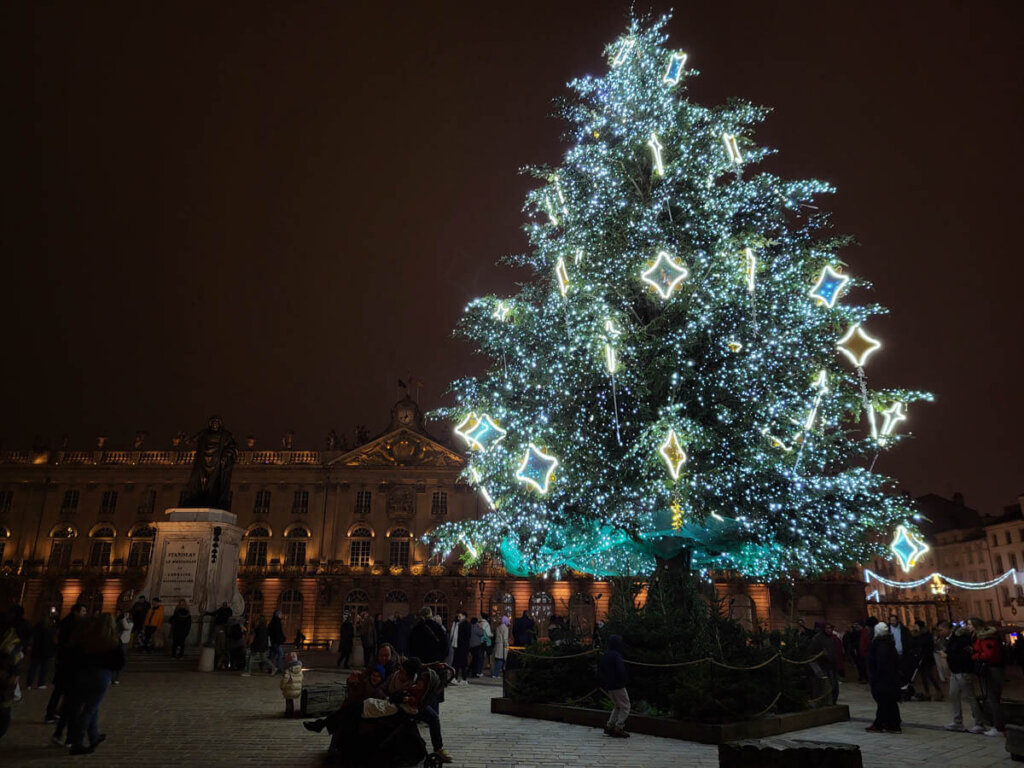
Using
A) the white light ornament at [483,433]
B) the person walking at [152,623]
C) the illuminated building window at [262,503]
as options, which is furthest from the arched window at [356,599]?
the white light ornament at [483,433]

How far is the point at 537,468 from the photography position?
1015cm

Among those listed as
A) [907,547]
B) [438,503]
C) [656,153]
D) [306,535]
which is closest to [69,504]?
[306,535]

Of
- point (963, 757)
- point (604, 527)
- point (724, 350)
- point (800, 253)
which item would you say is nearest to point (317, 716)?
point (604, 527)

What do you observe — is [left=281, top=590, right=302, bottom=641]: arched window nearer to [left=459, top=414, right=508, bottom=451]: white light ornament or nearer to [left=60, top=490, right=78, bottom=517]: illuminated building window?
[left=60, top=490, right=78, bottom=517]: illuminated building window

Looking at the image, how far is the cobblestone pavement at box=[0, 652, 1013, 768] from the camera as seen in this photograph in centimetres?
643

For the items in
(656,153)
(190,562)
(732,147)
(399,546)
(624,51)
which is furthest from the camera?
(399,546)

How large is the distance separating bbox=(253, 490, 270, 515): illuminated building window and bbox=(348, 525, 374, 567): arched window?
5833 mm

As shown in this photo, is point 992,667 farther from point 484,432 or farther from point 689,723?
point 484,432

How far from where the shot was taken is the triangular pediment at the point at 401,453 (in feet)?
156

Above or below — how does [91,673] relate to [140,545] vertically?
below

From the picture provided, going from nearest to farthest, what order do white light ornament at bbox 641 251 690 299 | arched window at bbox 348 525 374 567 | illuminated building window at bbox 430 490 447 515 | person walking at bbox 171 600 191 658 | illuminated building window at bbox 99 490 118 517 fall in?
white light ornament at bbox 641 251 690 299, person walking at bbox 171 600 191 658, arched window at bbox 348 525 374 567, illuminated building window at bbox 430 490 447 515, illuminated building window at bbox 99 490 118 517

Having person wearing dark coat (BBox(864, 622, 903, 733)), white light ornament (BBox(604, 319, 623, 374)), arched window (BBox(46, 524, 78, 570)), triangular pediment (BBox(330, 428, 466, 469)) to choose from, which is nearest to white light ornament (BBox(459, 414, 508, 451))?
white light ornament (BBox(604, 319, 623, 374))

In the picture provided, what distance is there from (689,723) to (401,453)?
41274 mm

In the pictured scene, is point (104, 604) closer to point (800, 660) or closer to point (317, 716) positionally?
point (317, 716)
